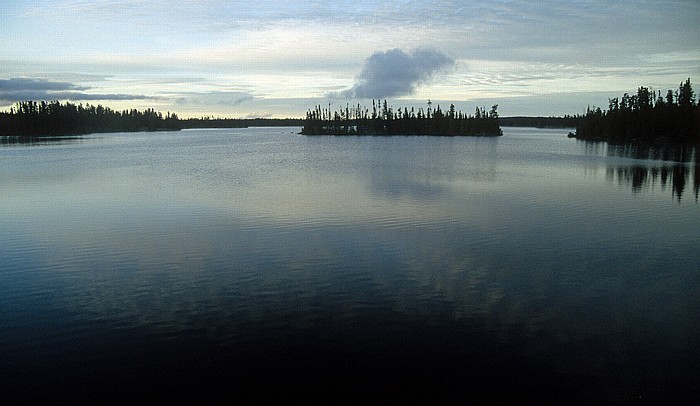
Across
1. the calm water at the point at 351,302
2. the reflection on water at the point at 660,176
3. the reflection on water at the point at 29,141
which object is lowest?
the calm water at the point at 351,302

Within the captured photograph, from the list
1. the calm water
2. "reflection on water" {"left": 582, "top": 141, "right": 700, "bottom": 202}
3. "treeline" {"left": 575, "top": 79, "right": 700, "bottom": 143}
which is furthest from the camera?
"treeline" {"left": 575, "top": 79, "right": 700, "bottom": 143}

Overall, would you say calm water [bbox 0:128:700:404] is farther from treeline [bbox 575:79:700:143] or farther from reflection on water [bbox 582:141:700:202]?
treeline [bbox 575:79:700:143]

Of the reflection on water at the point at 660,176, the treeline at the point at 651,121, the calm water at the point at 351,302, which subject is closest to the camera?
the calm water at the point at 351,302

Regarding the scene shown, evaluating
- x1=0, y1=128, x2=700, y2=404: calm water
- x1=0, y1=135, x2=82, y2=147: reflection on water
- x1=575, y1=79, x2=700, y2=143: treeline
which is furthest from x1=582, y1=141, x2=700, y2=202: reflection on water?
x1=0, y1=135, x2=82, y2=147: reflection on water

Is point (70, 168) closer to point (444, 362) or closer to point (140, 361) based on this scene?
point (140, 361)

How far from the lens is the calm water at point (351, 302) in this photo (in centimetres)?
928

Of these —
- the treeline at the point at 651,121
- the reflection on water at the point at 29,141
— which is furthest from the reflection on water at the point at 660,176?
the reflection on water at the point at 29,141

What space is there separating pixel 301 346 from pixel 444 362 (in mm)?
2906

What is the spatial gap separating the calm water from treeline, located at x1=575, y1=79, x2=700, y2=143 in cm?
9182

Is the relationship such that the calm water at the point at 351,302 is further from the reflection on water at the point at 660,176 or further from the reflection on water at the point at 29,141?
the reflection on water at the point at 29,141

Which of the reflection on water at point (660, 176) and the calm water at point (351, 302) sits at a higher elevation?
the reflection on water at point (660, 176)

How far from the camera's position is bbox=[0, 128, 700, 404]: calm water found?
9.28 meters

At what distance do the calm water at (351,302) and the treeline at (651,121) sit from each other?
9182 cm

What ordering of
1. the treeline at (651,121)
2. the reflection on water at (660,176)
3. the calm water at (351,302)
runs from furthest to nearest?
the treeline at (651,121) < the reflection on water at (660,176) < the calm water at (351,302)
